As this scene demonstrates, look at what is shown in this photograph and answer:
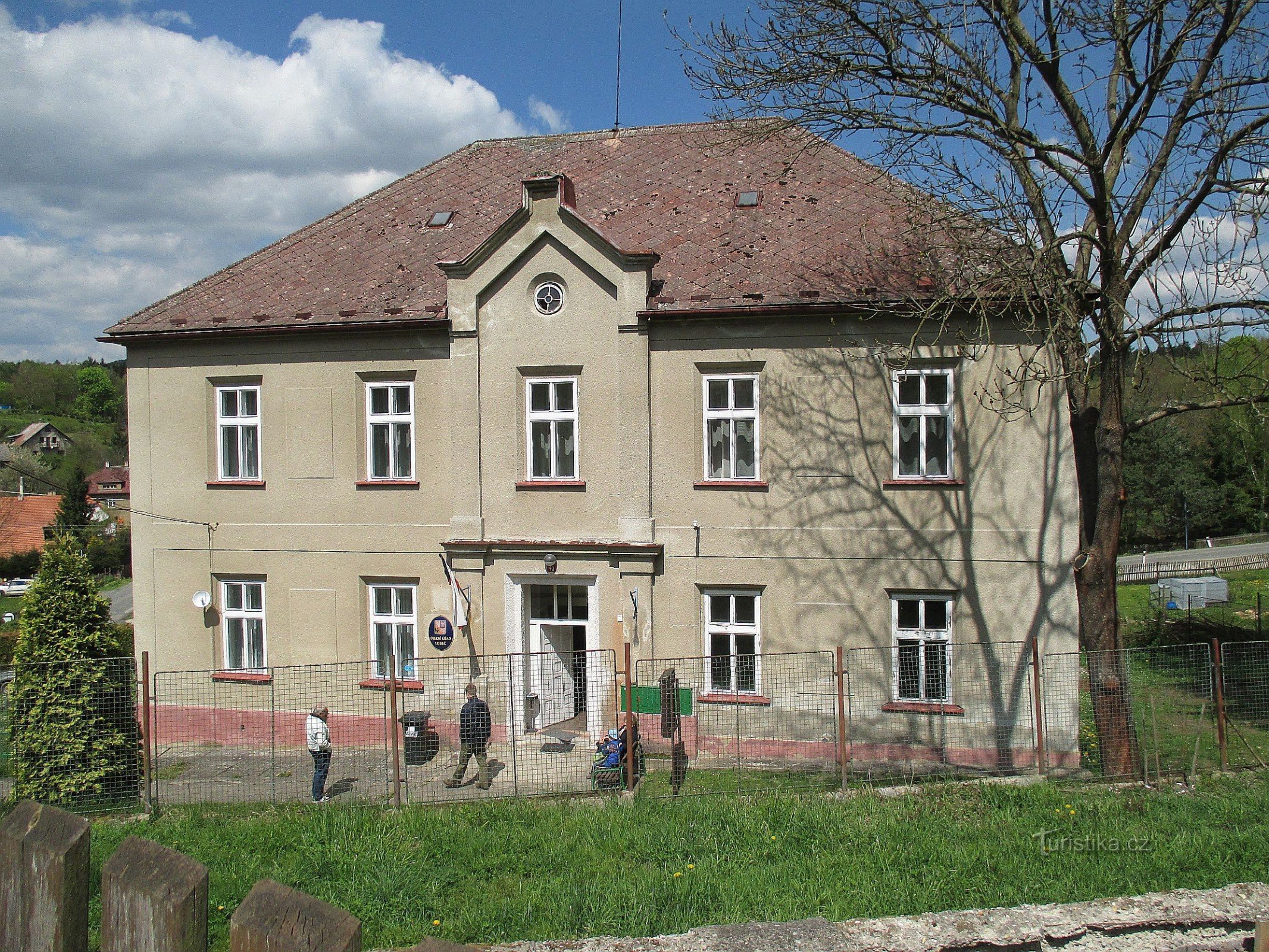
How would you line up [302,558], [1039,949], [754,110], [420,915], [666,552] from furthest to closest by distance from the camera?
[302,558] < [666,552] < [754,110] < [420,915] < [1039,949]

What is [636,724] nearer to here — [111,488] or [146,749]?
[146,749]

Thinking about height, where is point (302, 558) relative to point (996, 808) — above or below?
above

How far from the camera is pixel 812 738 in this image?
44.6ft

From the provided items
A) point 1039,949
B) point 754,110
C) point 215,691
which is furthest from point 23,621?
point 1039,949

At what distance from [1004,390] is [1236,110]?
450 centimetres

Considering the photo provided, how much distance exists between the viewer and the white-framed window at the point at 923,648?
13.7 meters

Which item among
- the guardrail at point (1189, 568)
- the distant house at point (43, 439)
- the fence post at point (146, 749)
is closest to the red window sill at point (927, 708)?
the fence post at point (146, 749)

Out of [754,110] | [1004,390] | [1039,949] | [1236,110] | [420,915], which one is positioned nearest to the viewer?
[1039,949]

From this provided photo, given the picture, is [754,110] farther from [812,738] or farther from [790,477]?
[812,738]

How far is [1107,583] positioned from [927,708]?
344 cm

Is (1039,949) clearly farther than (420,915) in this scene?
No

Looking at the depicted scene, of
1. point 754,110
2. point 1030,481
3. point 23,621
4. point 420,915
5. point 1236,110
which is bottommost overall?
point 420,915

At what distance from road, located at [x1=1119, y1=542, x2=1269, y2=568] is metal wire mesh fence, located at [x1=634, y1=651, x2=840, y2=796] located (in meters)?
39.8

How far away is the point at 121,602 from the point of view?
55188mm
